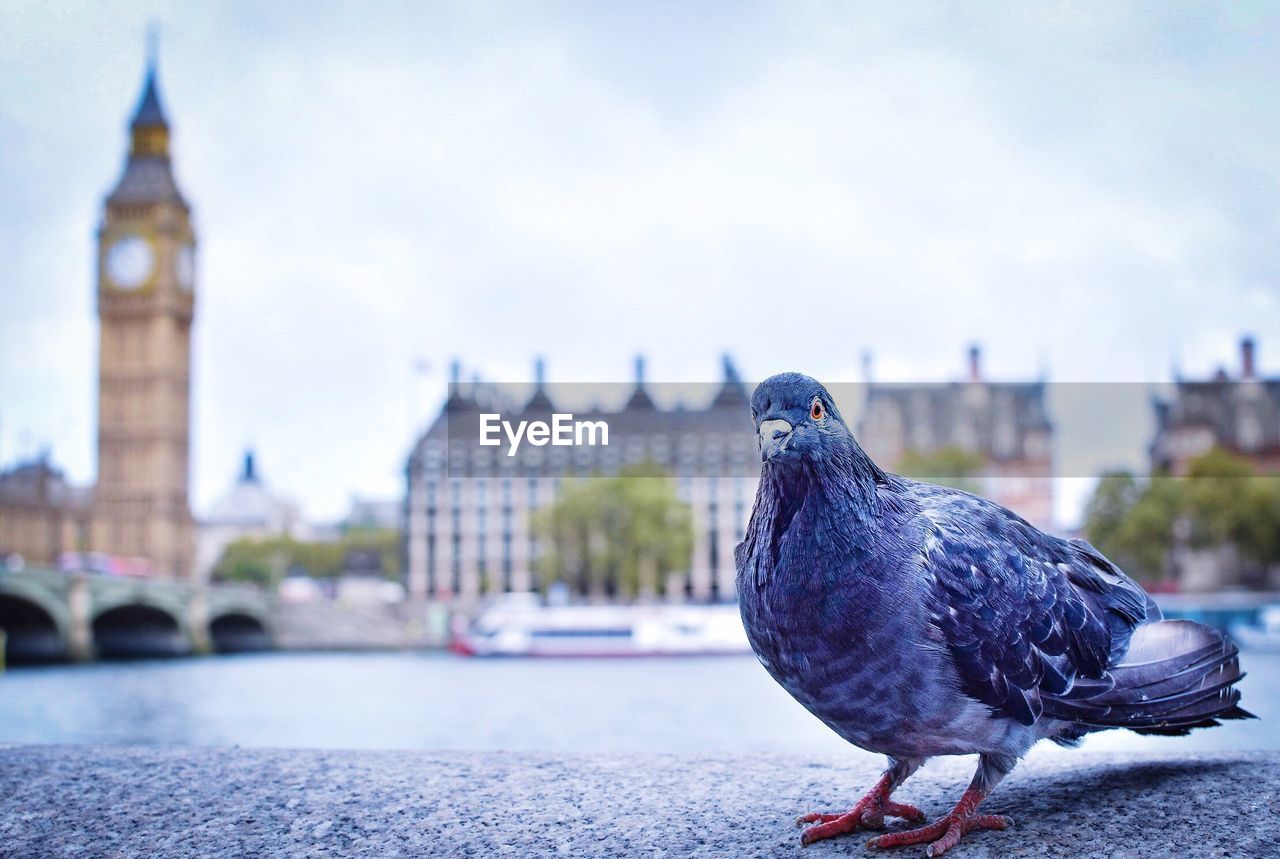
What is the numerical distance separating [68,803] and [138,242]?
232ft

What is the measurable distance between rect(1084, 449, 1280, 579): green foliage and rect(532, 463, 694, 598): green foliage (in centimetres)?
1551

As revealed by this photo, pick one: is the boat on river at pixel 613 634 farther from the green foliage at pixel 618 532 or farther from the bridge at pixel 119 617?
the green foliage at pixel 618 532

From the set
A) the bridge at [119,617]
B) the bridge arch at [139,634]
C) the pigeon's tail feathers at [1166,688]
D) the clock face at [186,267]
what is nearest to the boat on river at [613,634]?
the bridge at [119,617]

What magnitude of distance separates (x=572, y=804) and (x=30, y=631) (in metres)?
38.1

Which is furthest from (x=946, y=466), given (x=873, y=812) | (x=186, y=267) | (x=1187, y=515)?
(x=186, y=267)

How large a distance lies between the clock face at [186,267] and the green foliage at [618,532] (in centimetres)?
2837

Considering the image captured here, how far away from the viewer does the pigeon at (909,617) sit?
2.19m

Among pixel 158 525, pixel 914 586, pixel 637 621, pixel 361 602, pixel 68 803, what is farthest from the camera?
pixel 158 525

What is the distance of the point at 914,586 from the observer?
2223mm

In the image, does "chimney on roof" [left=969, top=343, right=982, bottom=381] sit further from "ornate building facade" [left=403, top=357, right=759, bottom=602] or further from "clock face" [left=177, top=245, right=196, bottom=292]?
"clock face" [left=177, top=245, right=196, bottom=292]

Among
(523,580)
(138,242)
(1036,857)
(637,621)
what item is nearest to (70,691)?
(637,621)

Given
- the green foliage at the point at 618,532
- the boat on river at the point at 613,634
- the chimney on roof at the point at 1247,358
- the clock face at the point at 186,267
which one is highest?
the clock face at the point at 186,267

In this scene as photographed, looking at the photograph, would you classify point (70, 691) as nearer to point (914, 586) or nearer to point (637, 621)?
point (637, 621)

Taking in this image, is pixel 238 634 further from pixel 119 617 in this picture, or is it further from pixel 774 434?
pixel 774 434
